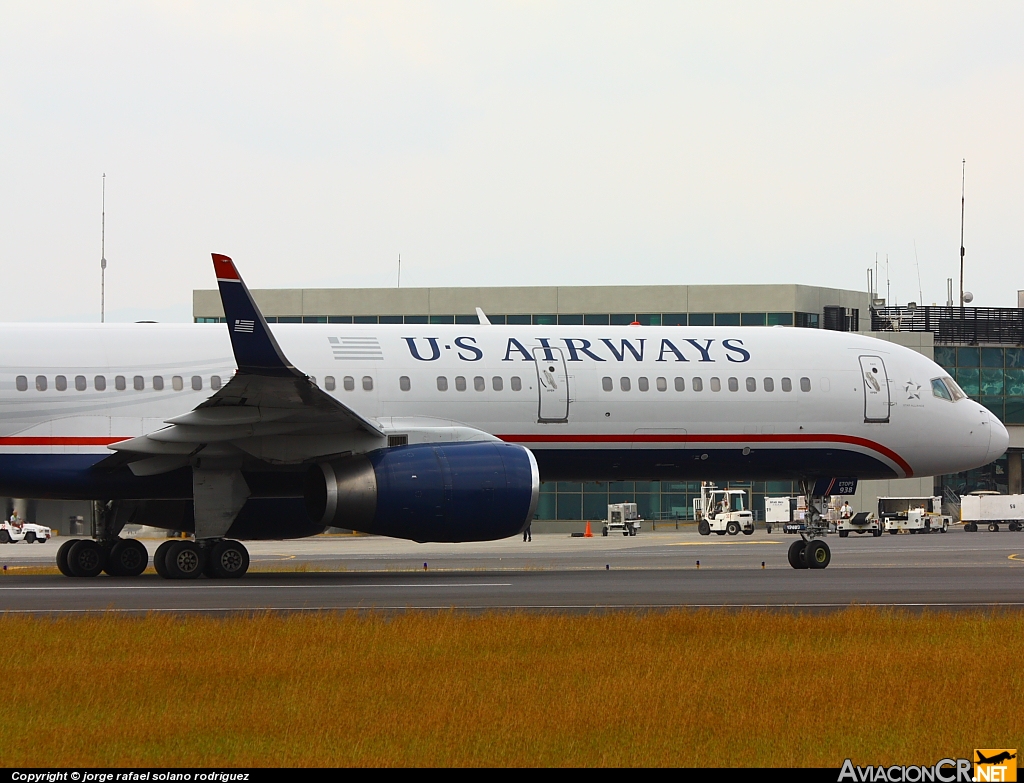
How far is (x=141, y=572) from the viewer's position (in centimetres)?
2380

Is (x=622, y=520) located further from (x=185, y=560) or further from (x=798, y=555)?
(x=185, y=560)

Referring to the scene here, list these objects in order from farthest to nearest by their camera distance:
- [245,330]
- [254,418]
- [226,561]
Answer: [226,561] → [254,418] → [245,330]

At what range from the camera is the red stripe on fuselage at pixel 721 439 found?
958 inches

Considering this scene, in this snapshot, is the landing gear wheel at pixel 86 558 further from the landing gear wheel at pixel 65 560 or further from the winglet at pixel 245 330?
the winglet at pixel 245 330

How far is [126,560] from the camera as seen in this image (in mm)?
23672

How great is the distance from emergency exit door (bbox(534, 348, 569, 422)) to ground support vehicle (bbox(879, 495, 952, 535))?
130ft

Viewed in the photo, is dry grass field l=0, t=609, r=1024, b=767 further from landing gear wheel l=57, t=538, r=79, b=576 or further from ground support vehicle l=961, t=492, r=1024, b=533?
ground support vehicle l=961, t=492, r=1024, b=533

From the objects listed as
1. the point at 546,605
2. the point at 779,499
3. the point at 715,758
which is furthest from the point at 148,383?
the point at 779,499

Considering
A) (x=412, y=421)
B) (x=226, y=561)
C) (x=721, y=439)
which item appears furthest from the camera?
(x=721, y=439)

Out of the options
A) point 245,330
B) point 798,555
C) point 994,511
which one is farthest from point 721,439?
point 994,511

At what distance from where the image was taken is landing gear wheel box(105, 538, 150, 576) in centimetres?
2359

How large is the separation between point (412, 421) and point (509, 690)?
13.5 m

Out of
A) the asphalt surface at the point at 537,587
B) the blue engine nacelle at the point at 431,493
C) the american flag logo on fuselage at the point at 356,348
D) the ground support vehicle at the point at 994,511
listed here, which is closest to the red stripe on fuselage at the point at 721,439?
the asphalt surface at the point at 537,587

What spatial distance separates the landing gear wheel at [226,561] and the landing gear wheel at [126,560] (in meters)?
2.20
